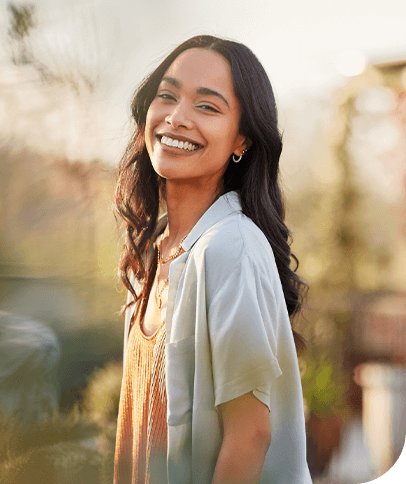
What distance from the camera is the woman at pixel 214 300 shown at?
0.47 m

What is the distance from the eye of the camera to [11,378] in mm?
674

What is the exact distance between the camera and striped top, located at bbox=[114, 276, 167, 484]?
0.55m

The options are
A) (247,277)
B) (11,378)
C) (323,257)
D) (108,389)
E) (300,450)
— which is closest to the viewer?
(247,277)

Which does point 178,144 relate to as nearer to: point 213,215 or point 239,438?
point 213,215

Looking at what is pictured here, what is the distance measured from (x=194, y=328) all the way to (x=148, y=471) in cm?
25

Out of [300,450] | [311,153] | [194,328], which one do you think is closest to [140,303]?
[194,328]

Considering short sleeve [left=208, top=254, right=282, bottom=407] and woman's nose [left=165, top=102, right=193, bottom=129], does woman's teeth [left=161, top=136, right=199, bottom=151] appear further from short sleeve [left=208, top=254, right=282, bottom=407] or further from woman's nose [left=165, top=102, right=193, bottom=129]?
short sleeve [left=208, top=254, right=282, bottom=407]

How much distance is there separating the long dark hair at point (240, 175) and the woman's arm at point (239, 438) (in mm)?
268

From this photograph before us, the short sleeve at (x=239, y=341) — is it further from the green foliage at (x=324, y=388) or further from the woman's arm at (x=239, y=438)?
the green foliage at (x=324, y=388)

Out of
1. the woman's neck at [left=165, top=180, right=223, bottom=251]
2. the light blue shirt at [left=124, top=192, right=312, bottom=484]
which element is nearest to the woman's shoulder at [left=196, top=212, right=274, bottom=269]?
the light blue shirt at [left=124, top=192, right=312, bottom=484]

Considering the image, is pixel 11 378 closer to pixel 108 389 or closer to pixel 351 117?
pixel 108 389

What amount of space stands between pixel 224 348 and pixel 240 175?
0.33 metres

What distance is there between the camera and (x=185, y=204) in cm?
65

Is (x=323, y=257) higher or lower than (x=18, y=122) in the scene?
lower
